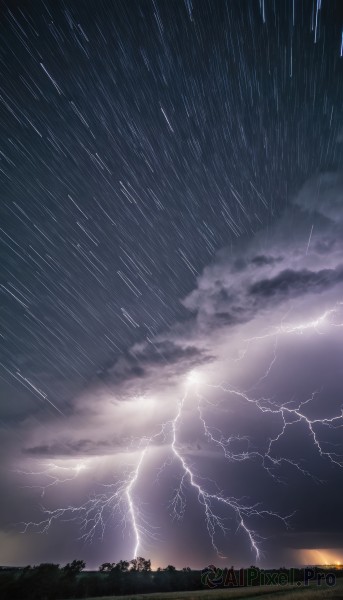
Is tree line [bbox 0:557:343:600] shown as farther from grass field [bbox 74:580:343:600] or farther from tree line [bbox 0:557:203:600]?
grass field [bbox 74:580:343:600]

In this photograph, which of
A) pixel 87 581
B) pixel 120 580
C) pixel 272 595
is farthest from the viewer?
pixel 120 580

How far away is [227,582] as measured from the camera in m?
37.9

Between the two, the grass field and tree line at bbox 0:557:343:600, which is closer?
the grass field

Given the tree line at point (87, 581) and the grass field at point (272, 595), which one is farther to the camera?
the tree line at point (87, 581)

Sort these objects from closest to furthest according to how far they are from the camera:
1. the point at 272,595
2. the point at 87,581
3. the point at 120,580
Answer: the point at 272,595
the point at 87,581
the point at 120,580

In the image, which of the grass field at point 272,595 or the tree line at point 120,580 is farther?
the tree line at point 120,580

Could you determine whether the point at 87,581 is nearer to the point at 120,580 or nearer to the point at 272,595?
the point at 120,580

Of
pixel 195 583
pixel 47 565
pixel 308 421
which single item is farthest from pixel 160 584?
pixel 308 421

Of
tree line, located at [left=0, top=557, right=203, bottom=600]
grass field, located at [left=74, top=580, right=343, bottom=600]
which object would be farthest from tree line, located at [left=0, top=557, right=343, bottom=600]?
grass field, located at [left=74, top=580, right=343, bottom=600]

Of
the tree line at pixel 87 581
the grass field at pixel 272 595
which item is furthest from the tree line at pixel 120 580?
the grass field at pixel 272 595

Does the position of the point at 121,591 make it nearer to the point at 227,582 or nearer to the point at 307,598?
the point at 227,582

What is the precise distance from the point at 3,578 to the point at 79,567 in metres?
7.53

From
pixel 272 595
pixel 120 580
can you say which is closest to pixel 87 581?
pixel 120 580

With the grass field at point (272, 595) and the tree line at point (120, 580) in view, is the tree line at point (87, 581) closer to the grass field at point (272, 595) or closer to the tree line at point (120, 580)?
the tree line at point (120, 580)
